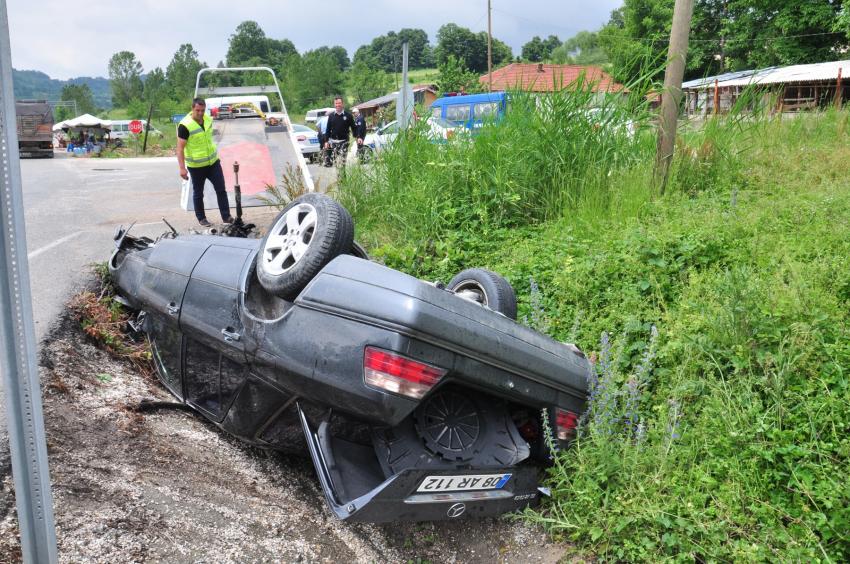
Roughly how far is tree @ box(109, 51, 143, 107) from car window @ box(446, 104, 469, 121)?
81146 mm

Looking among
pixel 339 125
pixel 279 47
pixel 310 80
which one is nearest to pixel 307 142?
pixel 339 125

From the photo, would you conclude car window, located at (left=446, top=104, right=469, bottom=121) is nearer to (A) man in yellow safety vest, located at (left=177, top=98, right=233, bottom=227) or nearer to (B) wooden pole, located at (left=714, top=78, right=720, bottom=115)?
(B) wooden pole, located at (left=714, top=78, right=720, bottom=115)

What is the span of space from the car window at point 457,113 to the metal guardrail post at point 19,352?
5.92 m

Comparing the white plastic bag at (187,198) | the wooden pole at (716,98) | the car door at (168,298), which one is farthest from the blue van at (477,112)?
the car door at (168,298)

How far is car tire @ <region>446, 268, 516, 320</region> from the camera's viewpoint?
4102 millimetres

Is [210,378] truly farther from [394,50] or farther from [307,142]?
[394,50]

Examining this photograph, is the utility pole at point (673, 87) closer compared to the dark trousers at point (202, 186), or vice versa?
the utility pole at point (673, 87)

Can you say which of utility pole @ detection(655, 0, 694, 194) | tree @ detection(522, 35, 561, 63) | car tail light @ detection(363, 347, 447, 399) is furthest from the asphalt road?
tree @ detection(522, 35, 561, 63)

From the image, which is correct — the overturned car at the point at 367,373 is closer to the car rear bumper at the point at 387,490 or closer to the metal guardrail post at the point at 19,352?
the car rear bumper at the point at 387,490

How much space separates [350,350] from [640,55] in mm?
4769

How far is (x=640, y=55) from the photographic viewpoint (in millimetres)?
6262

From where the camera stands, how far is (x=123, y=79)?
266 feet

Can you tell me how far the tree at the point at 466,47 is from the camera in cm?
10331

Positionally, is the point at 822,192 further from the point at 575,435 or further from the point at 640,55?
the point at 575,435
